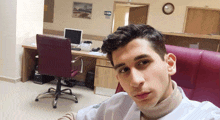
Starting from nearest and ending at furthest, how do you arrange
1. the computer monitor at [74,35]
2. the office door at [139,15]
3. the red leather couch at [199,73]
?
the red leather couch at [199,73]
the computer monitor at [74,35]
the office door at [139,15]

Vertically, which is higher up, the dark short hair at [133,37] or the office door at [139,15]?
the office door at [139,15]

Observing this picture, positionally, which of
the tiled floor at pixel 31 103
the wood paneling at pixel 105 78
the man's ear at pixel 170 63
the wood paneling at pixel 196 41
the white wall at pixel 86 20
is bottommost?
the tiled floor at pixel 31 103

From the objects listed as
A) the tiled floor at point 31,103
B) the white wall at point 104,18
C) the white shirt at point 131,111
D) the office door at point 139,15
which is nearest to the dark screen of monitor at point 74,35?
the tiled floor at point 31,103

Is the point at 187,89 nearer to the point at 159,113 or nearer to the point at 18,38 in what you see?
the point at 159,113

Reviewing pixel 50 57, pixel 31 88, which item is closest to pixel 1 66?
pixel 31 88

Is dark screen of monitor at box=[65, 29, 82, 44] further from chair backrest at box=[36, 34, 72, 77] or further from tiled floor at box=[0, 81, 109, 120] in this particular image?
chair backrest at box=[36, 34, 72, 77]

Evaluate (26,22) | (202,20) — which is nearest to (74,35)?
(26,22)

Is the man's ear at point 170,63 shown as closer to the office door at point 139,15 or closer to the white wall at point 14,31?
the white wall at point 14,31

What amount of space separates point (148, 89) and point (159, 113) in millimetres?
131

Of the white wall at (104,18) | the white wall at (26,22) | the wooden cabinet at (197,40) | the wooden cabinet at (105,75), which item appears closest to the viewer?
the wooden cabinet at (197,40)

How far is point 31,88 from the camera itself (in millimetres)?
3148

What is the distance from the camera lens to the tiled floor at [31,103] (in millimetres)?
2223

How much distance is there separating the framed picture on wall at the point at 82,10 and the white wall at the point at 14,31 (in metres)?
1.92

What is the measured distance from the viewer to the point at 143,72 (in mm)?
687
